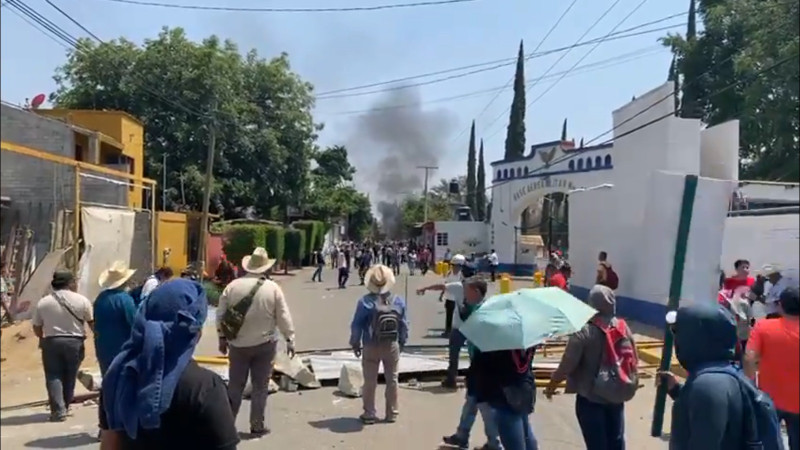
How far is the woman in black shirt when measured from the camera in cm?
600

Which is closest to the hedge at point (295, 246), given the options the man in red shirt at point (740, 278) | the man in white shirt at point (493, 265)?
the man in white shirt at point (493, 265)

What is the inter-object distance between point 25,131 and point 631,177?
1219 cm

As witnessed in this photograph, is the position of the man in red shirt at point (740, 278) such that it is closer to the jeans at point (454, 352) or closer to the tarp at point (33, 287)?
the tarp at point (33, 287)

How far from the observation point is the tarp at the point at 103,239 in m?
3.96

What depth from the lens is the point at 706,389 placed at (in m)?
3.69

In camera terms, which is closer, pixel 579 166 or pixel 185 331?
pixel 185 331

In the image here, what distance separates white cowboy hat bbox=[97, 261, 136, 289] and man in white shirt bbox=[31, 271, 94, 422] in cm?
72

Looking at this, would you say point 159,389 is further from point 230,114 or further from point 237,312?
point 230,114

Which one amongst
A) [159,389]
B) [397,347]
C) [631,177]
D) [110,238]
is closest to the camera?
[159,389]

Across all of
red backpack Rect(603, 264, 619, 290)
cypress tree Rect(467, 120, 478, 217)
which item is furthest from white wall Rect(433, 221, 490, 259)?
red backpack Rect(603, 264, 619, 290)

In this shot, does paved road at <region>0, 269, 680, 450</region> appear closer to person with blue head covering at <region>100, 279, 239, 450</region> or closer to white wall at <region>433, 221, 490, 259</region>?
person with blue head covering at <region>100, 279, 239, 450</region>

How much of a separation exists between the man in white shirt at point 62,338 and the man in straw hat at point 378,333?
2.53 metres

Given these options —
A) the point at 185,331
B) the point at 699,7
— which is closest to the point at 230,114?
the point at 699,7

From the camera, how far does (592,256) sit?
15.9 meters
